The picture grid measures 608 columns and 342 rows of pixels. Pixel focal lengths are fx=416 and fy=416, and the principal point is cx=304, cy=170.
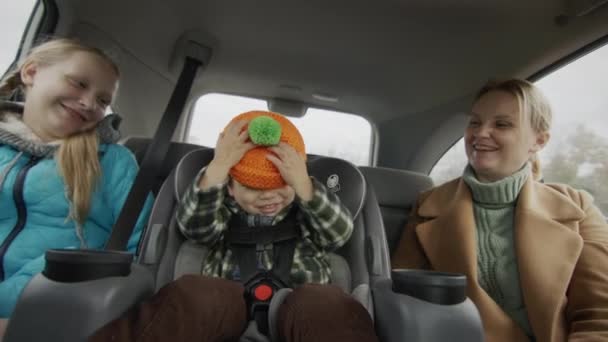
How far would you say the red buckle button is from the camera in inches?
41.1

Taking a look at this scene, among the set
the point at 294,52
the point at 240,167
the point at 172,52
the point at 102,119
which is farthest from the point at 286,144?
the point at 172,52

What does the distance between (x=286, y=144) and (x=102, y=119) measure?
71cm

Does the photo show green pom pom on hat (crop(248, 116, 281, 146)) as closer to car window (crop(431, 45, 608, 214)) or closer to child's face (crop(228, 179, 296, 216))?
child's face (crop(228, 179, 296, 216))

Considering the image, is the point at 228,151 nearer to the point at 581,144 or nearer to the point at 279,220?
the point at 279,220

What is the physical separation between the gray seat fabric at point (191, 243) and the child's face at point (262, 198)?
0.71 ft

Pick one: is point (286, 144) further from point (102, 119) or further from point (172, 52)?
point (172, 52)

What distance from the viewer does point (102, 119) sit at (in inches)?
55.2

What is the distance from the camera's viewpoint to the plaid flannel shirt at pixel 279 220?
114 centimetres

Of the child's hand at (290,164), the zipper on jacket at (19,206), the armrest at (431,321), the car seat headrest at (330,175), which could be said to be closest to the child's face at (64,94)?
the zipper on jacket at (19,206)

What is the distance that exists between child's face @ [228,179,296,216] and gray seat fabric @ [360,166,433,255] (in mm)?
893

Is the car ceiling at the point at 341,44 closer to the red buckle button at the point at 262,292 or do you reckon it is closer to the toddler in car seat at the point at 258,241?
the toddler in car seat at the point at 258,241

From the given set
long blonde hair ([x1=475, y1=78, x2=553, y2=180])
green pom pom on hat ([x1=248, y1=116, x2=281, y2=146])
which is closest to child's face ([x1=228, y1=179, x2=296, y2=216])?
green pom pom on hat ([x1=248, y1=116, x2=281, y2=146])

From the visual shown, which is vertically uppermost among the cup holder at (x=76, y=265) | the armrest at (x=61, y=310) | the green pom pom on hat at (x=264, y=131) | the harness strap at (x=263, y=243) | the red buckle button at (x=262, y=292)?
the green pom pom on hat at (x=264, y=131)

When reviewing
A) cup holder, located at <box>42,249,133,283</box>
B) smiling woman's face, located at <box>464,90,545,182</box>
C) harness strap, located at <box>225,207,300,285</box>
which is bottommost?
cup holder, located at <box>42,249,133,283</box>
